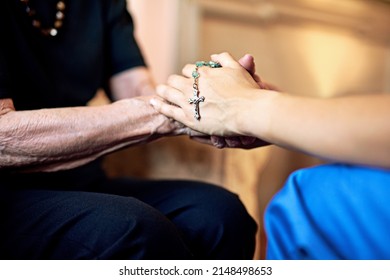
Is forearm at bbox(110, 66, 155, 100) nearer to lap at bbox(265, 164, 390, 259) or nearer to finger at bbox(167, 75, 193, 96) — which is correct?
finger at bbox(167, 75, 193, 96)

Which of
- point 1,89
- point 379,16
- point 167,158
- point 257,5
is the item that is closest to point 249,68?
point 1,89

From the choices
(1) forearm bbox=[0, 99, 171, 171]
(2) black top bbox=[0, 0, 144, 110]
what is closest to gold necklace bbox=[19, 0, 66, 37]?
(2) black top bbox=[0, 0, 144, 110]

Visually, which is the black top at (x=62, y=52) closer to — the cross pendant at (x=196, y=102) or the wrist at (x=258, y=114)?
the cross pendant at (x=196, y=102)

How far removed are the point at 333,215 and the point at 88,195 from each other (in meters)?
0.38

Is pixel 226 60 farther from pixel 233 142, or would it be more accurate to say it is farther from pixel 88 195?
pixel 88 195

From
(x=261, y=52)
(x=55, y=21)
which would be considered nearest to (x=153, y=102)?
(x=55, y=21)

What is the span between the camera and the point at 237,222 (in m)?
0.90

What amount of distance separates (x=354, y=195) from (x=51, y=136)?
1.58 feet

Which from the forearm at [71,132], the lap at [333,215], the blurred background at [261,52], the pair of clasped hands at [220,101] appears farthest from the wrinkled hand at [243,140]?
the blurred background at [261,52]

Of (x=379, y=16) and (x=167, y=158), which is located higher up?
(x=379, y=16)
